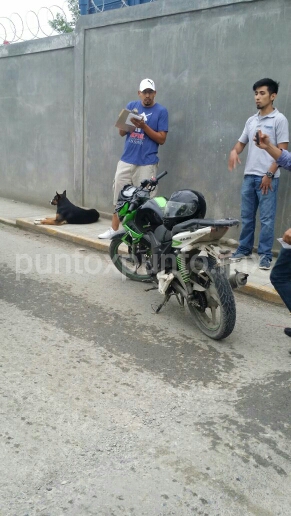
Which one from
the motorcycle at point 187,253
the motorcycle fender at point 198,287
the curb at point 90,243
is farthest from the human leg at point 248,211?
the motorcycle fender at point 198,287

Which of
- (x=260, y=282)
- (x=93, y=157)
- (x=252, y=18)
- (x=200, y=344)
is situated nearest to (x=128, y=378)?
(x=200, y=344)

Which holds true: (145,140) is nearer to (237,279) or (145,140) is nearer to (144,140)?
(144,140)

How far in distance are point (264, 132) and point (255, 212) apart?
3.24 feet

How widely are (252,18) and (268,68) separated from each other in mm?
690

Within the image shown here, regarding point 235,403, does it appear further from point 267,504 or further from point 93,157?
point 93,157

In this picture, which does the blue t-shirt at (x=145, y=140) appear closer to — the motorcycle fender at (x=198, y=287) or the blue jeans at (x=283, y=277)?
the motorcycle fender at (x=198, y=287)

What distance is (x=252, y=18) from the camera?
6.14 meters

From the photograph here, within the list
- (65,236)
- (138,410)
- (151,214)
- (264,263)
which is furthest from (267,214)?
(138,410)

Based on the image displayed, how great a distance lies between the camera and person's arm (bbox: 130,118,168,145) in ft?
20.9

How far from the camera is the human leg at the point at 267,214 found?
567 cm

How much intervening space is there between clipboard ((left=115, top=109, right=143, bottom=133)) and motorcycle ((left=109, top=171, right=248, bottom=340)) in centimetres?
165

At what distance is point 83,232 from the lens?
25.4 ft

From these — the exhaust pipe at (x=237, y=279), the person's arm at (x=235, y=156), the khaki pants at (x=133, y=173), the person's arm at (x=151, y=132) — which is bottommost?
the exhaust pipe at (x=237, y=279)

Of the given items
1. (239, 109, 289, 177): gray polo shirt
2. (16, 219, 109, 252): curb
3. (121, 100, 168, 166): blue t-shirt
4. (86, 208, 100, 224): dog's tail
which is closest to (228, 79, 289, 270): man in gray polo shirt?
(239, 109, 289, 177): gray polo shirt
